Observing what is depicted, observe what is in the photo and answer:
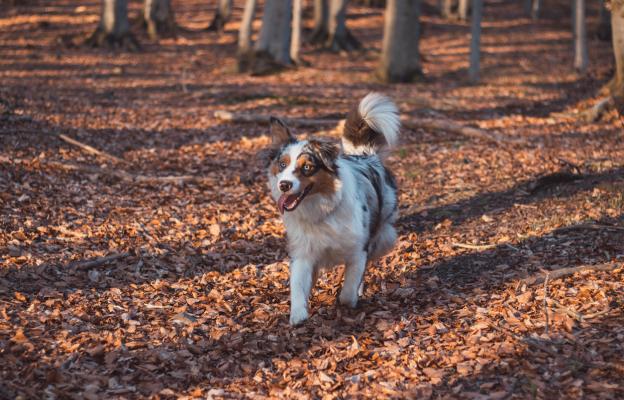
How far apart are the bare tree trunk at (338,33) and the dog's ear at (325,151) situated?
27979 mm

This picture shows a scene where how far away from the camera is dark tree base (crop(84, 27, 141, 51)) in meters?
31.1

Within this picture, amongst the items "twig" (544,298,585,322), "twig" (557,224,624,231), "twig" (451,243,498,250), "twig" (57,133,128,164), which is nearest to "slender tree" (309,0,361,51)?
"twig" (57,133,128,164)

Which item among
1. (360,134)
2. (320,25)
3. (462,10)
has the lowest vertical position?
(360,134)

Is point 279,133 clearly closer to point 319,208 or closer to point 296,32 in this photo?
point 319,208

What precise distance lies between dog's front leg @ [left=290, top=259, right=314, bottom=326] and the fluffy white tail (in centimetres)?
204

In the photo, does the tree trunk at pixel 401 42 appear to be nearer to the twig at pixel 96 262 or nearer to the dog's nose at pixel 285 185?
the twig at pixel 96 262

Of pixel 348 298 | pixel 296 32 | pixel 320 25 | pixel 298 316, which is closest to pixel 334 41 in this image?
pixel 320 25

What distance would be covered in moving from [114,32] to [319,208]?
27146 millimetres

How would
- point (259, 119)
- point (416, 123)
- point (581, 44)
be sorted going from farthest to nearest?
point (581, 44)
point (259, 119)
point (416, 123)

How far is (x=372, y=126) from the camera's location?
8328 millimetres

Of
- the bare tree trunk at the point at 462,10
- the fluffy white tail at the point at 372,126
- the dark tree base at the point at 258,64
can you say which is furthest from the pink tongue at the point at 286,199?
the bare tree trunk at the point at 462,10

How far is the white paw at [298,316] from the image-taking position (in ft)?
22.9

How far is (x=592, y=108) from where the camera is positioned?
17.5 meters

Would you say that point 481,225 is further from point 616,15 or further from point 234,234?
point 616,15
